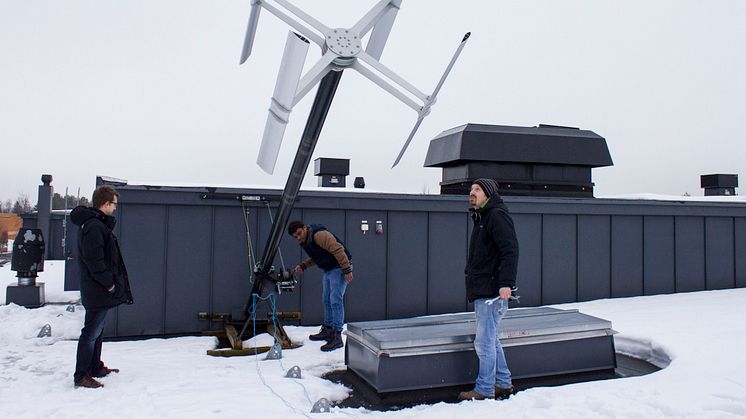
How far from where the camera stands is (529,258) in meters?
→ 9.15

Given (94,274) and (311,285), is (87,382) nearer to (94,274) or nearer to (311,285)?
(94,274)

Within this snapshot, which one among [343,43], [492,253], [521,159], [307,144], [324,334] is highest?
[343,43]

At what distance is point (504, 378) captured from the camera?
492 centimetres

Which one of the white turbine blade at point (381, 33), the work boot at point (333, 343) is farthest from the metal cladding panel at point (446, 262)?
the white turbine blade at point (381, 33)

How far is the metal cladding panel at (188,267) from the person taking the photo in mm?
7422

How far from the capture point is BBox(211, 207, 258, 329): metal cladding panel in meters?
7.61

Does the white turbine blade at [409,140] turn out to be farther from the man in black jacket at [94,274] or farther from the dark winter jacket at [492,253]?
the man in black jacket at [94,274]

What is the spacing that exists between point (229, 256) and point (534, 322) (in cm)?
440

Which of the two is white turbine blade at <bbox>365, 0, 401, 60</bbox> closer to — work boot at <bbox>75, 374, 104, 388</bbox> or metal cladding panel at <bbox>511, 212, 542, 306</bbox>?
work boot at <bbox>75, 374, 104, 388</bbox>

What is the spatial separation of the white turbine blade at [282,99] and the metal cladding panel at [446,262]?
4.55m

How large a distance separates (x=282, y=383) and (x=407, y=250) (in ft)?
12.5

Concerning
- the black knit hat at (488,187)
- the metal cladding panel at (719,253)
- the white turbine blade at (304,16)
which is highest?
the white turbine blade at (304,16)

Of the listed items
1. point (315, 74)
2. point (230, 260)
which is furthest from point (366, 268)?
point (315, 74)

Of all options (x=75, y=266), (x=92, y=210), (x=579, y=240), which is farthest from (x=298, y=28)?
(x=75, y=266)
